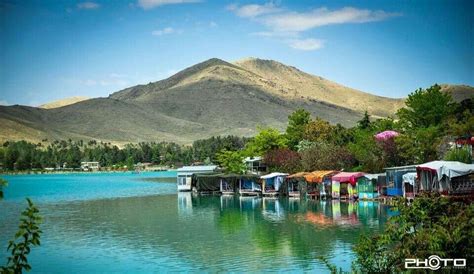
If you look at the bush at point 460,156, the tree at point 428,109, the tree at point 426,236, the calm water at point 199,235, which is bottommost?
the calm water at point 199,235

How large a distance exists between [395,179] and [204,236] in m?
18.5

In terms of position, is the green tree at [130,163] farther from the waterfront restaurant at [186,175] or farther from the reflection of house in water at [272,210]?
the reflection of house in water at [272,210]

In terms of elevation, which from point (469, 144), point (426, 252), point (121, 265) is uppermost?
point (469, 144)

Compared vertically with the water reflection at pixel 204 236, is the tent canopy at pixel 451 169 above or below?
above

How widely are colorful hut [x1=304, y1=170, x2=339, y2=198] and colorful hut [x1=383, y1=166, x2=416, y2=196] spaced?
670 cm

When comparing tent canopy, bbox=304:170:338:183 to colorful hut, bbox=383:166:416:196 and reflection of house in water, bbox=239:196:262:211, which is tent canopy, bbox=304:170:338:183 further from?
colorful hut, bbox=383:166:416:196

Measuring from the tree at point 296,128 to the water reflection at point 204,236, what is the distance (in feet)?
76.3

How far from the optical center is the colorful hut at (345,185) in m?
50.4

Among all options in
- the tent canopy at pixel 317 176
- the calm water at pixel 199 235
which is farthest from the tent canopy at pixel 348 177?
the calm water at pixel 199 235

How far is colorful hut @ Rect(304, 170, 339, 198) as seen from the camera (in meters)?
53.9

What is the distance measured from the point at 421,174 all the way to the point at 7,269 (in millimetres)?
35502

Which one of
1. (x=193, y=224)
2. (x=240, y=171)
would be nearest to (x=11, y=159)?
(x=240, y=171)

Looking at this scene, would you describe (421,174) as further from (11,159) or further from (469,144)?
(11,159)

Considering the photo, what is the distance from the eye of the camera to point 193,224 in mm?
38875
